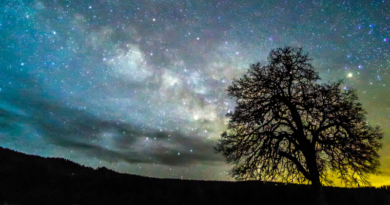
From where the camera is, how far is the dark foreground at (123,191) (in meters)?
12.9

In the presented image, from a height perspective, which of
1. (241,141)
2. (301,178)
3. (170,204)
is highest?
(241,141)

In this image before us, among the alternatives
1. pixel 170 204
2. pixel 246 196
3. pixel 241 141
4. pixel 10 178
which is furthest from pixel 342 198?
pixel 10 178

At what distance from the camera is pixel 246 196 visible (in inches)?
612

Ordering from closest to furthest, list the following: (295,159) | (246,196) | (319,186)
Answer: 1. (319,186)
2. (295,159)
3. (246,196)

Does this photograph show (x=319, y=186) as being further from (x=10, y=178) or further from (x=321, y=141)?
(x=10, y=178)

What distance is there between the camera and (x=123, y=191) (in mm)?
15078

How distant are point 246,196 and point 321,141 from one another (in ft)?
20.2

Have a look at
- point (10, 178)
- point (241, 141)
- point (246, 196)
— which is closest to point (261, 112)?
point (241, 141)

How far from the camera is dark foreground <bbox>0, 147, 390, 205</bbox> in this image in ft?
42.4

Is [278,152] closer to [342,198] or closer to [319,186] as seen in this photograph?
[319,186]

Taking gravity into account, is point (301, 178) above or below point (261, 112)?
below

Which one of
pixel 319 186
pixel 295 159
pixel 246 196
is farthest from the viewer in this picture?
pixel 246 196

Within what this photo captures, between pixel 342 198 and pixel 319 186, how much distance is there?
2.75 metres

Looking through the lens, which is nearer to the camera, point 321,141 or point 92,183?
point 321,141
